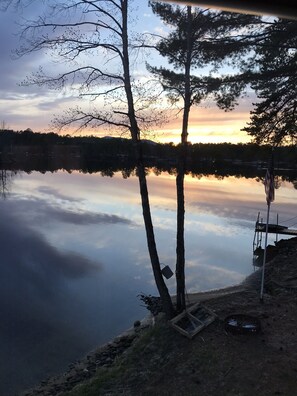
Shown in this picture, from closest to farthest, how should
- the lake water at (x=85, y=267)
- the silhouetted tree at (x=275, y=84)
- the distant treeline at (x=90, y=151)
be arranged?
the lake water at (x=85, y=267) < the silhouetted tree at (x=275, y=84) < the distant treeline at (x=90, y=151)

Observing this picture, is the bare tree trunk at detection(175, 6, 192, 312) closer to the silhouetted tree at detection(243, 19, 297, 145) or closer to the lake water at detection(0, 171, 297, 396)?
the lake water at detection(0, 171, 297, 396)

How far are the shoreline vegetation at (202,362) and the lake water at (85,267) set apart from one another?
134 centimetres

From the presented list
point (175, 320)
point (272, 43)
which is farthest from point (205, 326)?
point (272, 43)

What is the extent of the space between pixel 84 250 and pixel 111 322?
33.6ft

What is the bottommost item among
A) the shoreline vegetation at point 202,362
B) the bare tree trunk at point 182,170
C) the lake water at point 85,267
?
the lake water at point 85,267

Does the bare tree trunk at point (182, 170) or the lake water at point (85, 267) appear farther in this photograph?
the lake water at point (85, 267)

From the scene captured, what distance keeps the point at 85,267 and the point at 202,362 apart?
12627 mm

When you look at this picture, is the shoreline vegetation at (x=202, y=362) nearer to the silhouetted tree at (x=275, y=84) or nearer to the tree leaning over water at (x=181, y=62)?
the tree leaning over water at (x=181, y=62)

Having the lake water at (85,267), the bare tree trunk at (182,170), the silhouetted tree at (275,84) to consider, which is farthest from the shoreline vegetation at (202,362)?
the silhouetted tree at (275,84)

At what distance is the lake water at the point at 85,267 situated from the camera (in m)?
12.6

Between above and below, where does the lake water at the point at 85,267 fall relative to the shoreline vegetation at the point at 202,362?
below

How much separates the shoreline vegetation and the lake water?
134 centimetres

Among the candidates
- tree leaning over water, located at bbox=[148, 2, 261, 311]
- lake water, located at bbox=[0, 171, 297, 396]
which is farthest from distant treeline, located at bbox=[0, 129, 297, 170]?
tree leaning over water, located at bbox=[148, 2, 261, 311]

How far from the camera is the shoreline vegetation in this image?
25.6 feet
